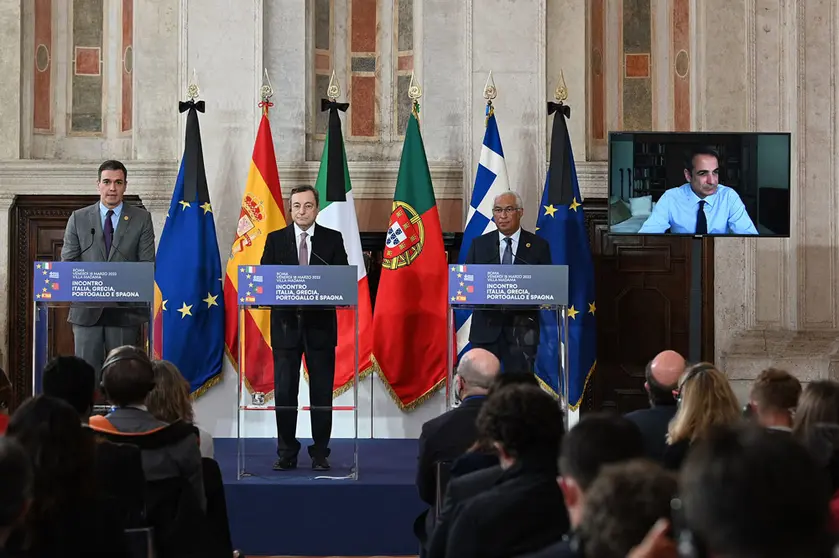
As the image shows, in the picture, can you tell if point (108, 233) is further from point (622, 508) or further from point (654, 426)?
point (622, 508)

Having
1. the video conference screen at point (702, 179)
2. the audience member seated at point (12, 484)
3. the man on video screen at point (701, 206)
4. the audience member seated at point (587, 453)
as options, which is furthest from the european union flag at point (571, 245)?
the audience member seated at point (12, 484)

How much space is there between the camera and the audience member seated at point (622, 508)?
163 centimetres

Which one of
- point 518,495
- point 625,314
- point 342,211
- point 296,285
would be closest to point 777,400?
point 518,495

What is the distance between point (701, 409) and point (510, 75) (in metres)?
4.96

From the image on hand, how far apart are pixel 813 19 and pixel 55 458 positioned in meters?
7.20

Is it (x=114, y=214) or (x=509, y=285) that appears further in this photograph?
(x=114, y=214)

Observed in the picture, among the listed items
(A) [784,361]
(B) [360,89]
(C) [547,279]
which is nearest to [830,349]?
(A) [784,361]

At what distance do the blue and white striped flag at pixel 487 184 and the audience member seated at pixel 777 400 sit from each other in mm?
3900

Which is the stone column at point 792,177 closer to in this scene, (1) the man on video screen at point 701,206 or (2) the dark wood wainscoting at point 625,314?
(2) the dark wood wainscoting at point 625,314

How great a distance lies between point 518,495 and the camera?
99.9 inches

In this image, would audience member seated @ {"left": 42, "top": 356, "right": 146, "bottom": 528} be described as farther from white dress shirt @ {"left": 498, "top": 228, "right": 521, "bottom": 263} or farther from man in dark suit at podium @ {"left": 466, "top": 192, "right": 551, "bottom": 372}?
white dress shirt @ {"left": 498, "top": 228, "right": 521, "bottom": 263}

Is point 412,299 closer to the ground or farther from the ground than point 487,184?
closer to the ground

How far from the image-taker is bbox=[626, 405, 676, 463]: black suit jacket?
377 centimetres

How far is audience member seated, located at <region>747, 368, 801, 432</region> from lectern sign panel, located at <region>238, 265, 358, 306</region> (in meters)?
2.53
